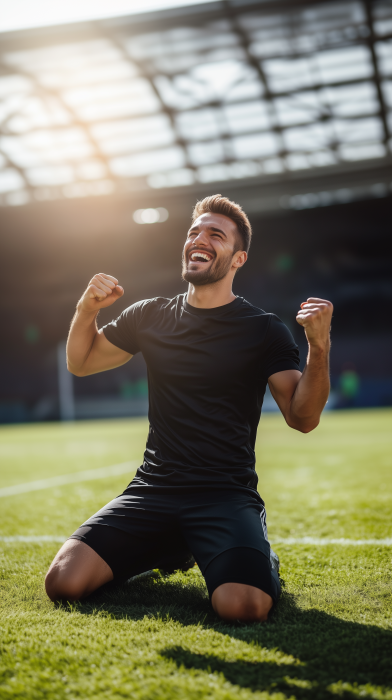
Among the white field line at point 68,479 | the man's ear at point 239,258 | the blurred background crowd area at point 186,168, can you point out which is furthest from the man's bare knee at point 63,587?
the blurred background crowd area at point 186,168

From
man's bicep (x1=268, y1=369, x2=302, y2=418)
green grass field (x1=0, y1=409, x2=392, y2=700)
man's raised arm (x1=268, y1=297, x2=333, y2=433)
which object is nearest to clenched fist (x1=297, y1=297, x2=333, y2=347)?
man's raised arm (x1=268, y1=297, x2=333, y2=433)

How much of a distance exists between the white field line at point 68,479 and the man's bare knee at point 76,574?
12.1 feet

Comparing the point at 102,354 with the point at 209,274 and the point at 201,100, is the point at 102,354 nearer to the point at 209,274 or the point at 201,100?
the point at 209,274

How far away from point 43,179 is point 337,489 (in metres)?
26.1

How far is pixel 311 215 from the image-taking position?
27.6m

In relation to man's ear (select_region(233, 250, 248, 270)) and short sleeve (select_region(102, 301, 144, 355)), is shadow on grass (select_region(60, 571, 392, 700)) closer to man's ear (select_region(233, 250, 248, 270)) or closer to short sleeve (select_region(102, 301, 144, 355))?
short sleeve (select_region(102, 301, 144, 355))

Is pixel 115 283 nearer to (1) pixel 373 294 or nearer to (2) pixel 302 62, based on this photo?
(2) pixel 302 62

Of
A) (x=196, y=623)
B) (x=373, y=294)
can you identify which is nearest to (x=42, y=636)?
(x=196, y=623)

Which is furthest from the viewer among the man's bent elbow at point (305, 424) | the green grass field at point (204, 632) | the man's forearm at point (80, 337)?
the man's forearm at point (80, 337)

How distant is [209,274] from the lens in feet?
10.0

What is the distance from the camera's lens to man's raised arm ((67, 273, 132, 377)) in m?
3.16

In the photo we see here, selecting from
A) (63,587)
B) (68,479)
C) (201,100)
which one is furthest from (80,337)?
(201,100)

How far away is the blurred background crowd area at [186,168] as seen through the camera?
18469 mm

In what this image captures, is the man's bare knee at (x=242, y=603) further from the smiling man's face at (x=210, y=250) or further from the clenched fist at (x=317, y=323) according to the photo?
the smiling man's face at (x=210, y=250)
